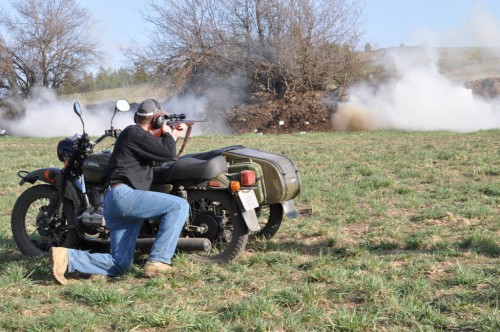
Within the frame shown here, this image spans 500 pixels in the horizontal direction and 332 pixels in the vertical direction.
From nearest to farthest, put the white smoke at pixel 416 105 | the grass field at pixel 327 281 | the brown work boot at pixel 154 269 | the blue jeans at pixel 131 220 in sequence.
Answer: the grass field at pixel 327 281, the brown work boot at pixel 154 269, the blue jeans at pixel 131 220, the white smoke at pixel 416 105

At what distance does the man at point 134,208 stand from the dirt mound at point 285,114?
20932 mm

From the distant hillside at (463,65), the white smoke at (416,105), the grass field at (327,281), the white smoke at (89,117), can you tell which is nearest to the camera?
the grass field at (327,281)

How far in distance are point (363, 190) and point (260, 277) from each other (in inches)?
173

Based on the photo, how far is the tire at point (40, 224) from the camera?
21.4ft

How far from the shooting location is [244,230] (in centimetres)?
600

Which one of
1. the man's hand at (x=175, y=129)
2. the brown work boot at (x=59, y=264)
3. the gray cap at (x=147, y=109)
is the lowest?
the brown work boot at (x=59, y=264)

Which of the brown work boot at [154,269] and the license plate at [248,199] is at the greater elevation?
the license plate at [248,199]

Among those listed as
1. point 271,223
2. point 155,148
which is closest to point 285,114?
point 271,223

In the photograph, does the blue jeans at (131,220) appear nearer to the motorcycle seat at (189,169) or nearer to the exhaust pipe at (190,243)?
the exhaust pipe at (190,243)

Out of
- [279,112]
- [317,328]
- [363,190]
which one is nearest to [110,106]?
[279,112]

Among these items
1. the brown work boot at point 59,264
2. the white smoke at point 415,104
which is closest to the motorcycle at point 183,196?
the brown work boot at point 59,264

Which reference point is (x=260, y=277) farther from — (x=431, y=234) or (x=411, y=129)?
(x=411, y=129)

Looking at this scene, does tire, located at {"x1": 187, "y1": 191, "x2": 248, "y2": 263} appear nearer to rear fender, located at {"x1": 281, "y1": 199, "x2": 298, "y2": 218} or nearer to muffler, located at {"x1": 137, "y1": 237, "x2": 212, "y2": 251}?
muffler, located at {"x1": 137, "y1": 237, "x2": 212, "y2": 251}

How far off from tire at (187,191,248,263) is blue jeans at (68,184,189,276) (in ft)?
1.41
